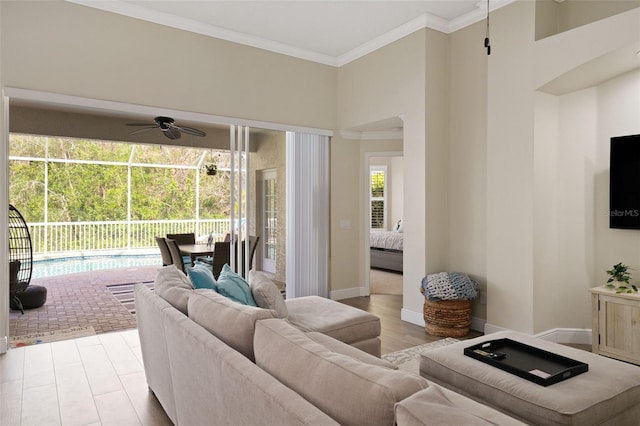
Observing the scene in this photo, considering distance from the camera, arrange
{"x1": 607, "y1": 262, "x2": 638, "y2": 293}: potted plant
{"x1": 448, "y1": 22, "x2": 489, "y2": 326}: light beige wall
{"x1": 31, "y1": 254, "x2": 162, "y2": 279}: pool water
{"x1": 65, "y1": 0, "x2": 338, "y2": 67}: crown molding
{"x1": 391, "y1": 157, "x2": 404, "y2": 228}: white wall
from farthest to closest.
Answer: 1. {"x1": 391, "y1": 157, "x2": 404, "y2": 228}: white wall
2. {"x1": 31, "y1": 254, "x2": 162, "y2": 279}: pool water
3. {"x1": 448, "y1": 22, "x2": 489, "y2": 326}: light beige wall
4. {"x1": 65, "y1": 0, "x2": 338, "y2": 67}: crown molding
5. {"x1": 607, "y1": 262, "x2": 638, "y2": 293}: potted plant

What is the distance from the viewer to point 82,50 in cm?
403

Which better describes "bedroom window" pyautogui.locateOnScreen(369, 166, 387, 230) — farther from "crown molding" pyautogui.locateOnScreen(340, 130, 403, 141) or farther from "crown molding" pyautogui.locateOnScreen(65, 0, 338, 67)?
"crown molding" pyautogui.locateOnScreen(65, 0, 338, 67)

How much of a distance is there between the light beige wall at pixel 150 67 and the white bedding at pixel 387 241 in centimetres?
319

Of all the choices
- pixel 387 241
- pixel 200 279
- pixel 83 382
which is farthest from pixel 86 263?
pixel 200 279

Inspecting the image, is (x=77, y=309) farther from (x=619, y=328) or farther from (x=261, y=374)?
(x=619, y=328)

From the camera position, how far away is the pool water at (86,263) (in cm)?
845

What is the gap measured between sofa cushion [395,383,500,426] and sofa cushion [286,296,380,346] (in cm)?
192

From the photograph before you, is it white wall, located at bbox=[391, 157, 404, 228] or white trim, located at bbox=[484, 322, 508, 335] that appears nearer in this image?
white trim, located at bbox=[484, 322, 508, 335]

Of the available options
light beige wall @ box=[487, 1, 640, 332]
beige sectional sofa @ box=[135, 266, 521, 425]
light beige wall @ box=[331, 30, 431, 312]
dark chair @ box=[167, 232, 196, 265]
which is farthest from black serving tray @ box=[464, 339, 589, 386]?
dark chair @ box=[167, 232, 196, 265]

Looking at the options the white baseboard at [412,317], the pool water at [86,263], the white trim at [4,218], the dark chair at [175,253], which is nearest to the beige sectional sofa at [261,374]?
the white trim at [4,218]

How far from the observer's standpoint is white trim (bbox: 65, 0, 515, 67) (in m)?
4.18

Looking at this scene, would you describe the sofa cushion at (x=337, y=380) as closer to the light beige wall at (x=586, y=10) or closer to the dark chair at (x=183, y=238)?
the light beige wall at (x=586, y=10)

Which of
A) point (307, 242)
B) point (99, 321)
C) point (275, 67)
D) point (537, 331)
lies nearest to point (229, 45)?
point (275, 67)

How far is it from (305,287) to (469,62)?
11.3ft
